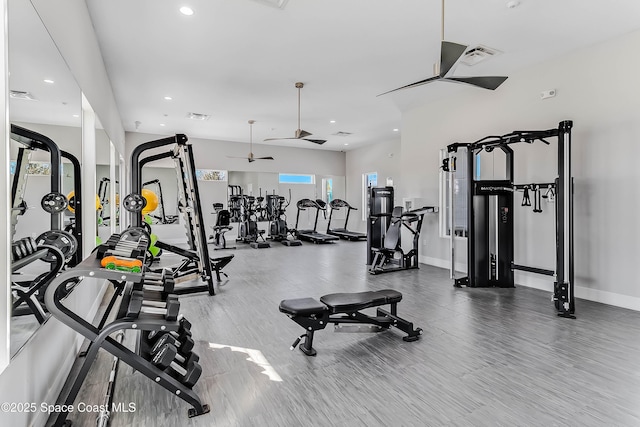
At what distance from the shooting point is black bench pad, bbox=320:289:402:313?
2.99 m

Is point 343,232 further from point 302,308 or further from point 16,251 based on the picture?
point 16,251

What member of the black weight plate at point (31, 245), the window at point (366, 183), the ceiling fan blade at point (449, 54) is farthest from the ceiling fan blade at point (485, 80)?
the window at point (366, 183)

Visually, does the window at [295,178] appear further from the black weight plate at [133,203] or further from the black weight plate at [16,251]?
the black weight plate at [16,251]

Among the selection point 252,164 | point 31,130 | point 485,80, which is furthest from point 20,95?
point 252,164

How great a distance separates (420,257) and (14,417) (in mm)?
6565

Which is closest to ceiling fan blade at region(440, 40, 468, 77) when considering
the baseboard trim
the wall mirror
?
the wall mirror

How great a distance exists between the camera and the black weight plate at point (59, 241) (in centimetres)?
188

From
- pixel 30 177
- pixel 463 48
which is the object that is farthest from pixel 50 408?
pixel 463 48

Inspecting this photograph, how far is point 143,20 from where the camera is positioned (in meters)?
3.69

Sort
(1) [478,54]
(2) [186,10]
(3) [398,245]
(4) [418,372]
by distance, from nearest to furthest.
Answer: (4) [418,372]
(2) [186,10]
(1) [478,54]
(3) [398,245]

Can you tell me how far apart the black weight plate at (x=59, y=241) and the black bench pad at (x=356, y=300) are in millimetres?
1983

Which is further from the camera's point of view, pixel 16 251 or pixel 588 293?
pixel 588 293

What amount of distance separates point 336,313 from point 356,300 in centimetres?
24

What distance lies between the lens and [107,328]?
185cm
